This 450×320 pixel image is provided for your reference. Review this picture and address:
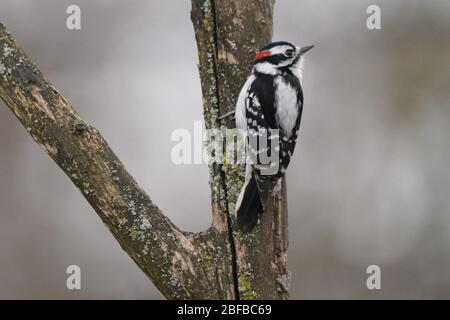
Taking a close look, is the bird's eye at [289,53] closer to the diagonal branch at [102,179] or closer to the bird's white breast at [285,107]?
the bird's white breast at [285,107]

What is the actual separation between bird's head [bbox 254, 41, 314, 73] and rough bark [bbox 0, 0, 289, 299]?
44 millimetres

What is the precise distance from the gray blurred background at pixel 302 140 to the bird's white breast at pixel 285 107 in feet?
6.87

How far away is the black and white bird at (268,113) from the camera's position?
2.81 meters

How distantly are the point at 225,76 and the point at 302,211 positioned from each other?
8.78 ft

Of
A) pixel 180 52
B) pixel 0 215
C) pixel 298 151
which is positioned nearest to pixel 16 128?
pixel 0 215

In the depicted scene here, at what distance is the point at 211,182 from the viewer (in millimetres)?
2893

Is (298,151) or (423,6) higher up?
(423,6)

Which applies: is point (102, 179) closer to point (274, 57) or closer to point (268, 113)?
point (268, 113)

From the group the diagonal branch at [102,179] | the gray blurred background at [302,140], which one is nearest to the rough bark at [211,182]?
the diagonal branch at [102,179]

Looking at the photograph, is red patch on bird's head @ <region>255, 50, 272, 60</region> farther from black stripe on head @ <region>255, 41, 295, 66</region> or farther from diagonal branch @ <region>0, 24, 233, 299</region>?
diagonal branch @ <region>0, 24, 233, 299</region>

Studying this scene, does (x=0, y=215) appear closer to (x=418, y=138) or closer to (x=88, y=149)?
(x=88, y=149)

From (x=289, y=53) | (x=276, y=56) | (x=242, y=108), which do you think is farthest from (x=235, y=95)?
(x=289, y=53)

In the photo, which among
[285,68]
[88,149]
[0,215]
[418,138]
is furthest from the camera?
[418,138]
